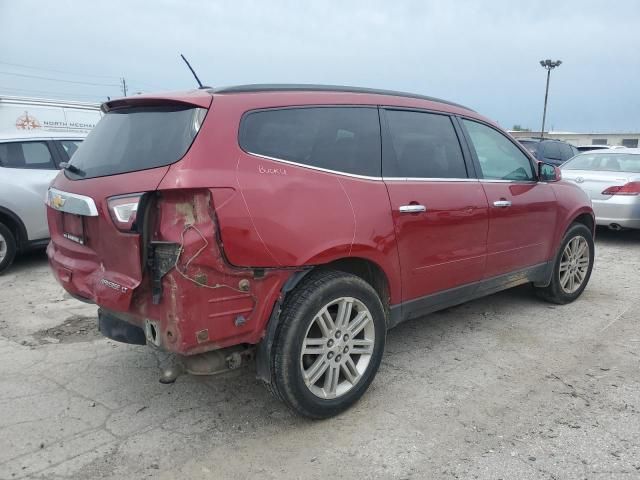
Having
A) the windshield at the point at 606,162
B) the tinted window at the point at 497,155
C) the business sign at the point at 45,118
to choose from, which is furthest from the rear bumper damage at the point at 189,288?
the business sign at the point at 45,118

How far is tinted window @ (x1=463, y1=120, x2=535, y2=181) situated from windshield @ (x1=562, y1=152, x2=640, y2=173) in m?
4.85

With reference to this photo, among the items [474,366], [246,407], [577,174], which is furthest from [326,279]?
[577,174]

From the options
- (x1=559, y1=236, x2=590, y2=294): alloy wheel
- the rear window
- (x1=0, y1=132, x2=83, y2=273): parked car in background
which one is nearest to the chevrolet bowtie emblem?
the rear window

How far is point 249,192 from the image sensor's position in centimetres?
261

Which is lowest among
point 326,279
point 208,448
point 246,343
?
point 208,448

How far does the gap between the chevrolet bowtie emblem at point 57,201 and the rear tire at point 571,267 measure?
165 inches

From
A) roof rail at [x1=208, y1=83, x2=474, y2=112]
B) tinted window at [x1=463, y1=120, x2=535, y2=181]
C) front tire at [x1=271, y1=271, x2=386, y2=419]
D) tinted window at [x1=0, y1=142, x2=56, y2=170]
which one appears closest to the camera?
front tire at [x1=271, y1=271, x2=386, y2=419]

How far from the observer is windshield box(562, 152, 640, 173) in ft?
27.8

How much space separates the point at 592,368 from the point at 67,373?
12.1ft

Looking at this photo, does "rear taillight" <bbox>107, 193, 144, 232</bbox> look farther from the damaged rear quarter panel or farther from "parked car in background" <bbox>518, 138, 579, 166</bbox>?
"parked car in background" <bbox>518, 138, 579, 166</bbox>

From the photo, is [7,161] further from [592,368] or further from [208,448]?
[592,368]

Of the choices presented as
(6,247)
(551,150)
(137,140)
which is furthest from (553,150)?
(137,140)

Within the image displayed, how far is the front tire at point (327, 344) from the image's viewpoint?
9.21ft

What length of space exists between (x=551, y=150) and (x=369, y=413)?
1480 centimetres
